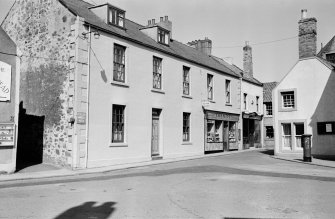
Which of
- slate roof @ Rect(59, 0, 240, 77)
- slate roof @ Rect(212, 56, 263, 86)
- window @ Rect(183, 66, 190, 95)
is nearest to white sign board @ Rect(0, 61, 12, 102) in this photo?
slate roof @ Rect(59, 0, 240, 77)

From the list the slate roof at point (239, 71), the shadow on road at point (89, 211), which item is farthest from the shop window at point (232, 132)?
the shadow on road at point (89, 211)

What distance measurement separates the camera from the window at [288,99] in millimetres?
25241

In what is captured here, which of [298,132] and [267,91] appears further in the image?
[267,91]

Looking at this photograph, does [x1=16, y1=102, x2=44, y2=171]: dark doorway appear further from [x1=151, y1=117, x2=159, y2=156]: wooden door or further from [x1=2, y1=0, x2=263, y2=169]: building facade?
[x1=151, y1=117, x2=159, y2=156]: wooden door

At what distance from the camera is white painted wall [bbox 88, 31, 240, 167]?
17.1 meters

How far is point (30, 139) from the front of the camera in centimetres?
1825

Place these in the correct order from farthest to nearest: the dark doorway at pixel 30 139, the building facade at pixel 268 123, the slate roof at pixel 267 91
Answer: the slate roof at pixel 267 91
the building facade at pixel 268 123
the dark doorway at pixel 30 139

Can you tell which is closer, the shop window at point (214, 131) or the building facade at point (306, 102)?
the building facade at point (306, 102)

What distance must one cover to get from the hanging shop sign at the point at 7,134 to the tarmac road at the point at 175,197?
2.68 meters

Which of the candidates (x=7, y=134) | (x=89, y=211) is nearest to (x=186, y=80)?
(x=7, y=134)

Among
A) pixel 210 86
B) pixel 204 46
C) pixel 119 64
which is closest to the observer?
pixel 119 64

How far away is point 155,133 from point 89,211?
13.6 metres

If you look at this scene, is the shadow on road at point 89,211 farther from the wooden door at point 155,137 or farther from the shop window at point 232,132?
the shop window at point 232,132

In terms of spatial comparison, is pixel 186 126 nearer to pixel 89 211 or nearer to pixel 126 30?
pixel 126 30
